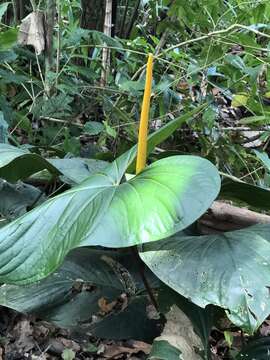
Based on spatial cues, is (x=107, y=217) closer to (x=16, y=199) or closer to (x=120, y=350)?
(x=16, y=199)

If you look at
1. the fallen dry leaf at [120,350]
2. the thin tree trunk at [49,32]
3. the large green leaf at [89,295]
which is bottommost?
the fallen dry leaf at [120,350]

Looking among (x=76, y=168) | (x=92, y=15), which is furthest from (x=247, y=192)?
(x=92, y=15)

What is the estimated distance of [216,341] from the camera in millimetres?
1547

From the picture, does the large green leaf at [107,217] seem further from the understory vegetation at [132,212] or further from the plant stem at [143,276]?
the plant stem at [143,276]

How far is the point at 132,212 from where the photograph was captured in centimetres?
81

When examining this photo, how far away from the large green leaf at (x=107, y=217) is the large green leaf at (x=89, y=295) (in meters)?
0.30

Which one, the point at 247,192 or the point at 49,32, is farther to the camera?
the point at 49,32

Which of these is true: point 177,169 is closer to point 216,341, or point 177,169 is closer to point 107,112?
point 216,341

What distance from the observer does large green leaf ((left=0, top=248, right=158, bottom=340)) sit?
1153 millimetres

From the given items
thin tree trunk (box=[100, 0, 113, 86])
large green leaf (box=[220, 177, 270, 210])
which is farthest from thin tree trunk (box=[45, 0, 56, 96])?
large green leaf (box=[220, 177, 270, 210])

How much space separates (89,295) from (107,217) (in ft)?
1.54

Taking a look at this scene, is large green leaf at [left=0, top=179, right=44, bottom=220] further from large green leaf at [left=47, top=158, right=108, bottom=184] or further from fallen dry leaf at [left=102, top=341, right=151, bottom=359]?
fallen dry leaf at [left=102, top=341, right=151, bottom=359]

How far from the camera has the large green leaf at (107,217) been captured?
30.4 inches

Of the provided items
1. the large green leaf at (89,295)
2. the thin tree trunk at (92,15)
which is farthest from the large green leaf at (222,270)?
the thin tree trunk at (92,15)
